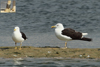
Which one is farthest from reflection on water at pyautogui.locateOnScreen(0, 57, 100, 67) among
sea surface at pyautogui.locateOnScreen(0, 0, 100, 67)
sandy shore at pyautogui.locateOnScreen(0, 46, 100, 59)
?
sandy shore at pyautogui.locateOnScreen(0, 46, 100, 59)

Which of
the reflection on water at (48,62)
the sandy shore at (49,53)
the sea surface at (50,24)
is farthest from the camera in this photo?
the sandy shore at (49,53)

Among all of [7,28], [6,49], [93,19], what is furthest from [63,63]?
[93,19]

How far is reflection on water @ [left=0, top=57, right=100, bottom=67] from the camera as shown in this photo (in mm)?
17812

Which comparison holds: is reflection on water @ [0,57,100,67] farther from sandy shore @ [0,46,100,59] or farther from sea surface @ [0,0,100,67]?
sandy shore @ [0,46,100,59]

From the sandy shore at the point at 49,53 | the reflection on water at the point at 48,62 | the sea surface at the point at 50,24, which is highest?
the sea surface at the point at 50,24

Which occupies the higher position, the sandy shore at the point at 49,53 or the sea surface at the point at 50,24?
the sea surface at the point at 50,24

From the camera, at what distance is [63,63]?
1845 centimetres

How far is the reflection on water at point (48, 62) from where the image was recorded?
17812 mm

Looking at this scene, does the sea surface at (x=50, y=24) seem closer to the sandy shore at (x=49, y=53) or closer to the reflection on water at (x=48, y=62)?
the reflection on water at (x=48, y=62)

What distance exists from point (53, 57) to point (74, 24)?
2024 cm

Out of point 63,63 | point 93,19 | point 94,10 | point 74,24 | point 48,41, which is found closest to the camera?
point 63,63

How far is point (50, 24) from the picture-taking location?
40688 mm

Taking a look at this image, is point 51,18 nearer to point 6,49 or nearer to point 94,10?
point 94,10

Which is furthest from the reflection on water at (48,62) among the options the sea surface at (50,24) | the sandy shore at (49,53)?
the sandy shore at (49,53)
